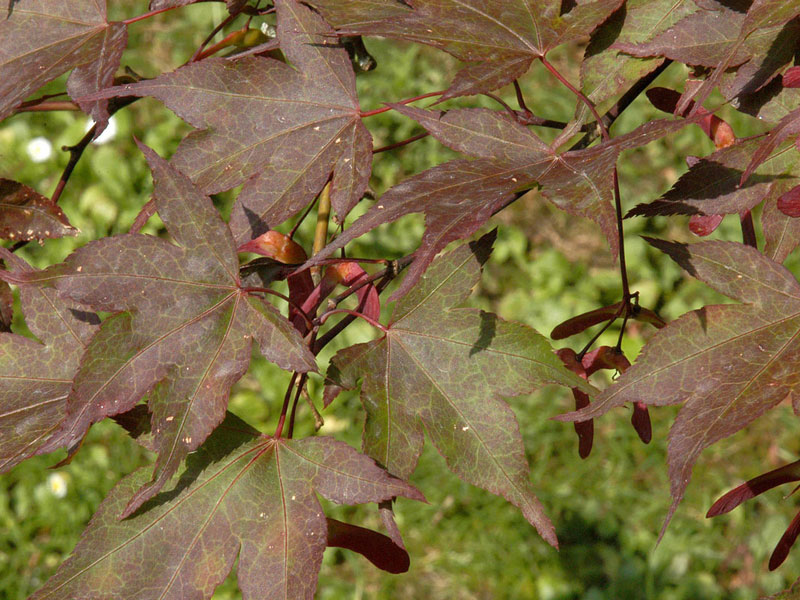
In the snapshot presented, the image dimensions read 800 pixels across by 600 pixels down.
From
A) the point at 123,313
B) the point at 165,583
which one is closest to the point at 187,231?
the point at 123,313

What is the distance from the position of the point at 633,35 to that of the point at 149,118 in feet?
8.89

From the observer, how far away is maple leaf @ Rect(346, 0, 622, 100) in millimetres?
835

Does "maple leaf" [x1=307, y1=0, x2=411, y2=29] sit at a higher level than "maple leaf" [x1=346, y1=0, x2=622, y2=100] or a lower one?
higher

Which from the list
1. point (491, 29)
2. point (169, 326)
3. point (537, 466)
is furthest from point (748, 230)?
point (537, 466)

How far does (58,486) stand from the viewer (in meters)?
2.52

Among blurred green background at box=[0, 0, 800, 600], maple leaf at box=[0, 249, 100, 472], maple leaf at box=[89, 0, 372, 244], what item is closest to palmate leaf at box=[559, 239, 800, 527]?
maple leaf at box=[89, 0, 372, 244]

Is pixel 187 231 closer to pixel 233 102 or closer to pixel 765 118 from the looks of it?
pixel 233 102

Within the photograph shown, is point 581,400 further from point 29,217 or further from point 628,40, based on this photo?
point 29,217

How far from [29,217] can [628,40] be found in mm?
723

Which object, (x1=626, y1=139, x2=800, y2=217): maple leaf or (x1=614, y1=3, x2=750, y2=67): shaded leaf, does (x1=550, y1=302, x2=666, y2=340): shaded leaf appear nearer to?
(x1=626, y1=139, x2=800, y2=217): maple leaf

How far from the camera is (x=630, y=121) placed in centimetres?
296

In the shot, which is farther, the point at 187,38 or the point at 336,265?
the point at 187,38

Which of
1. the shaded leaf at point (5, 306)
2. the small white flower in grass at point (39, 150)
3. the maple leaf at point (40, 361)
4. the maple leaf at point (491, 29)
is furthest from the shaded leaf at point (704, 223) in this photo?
the small white flower in grass at point (39, 150)

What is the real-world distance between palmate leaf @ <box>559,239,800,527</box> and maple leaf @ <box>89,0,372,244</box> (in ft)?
1.17
